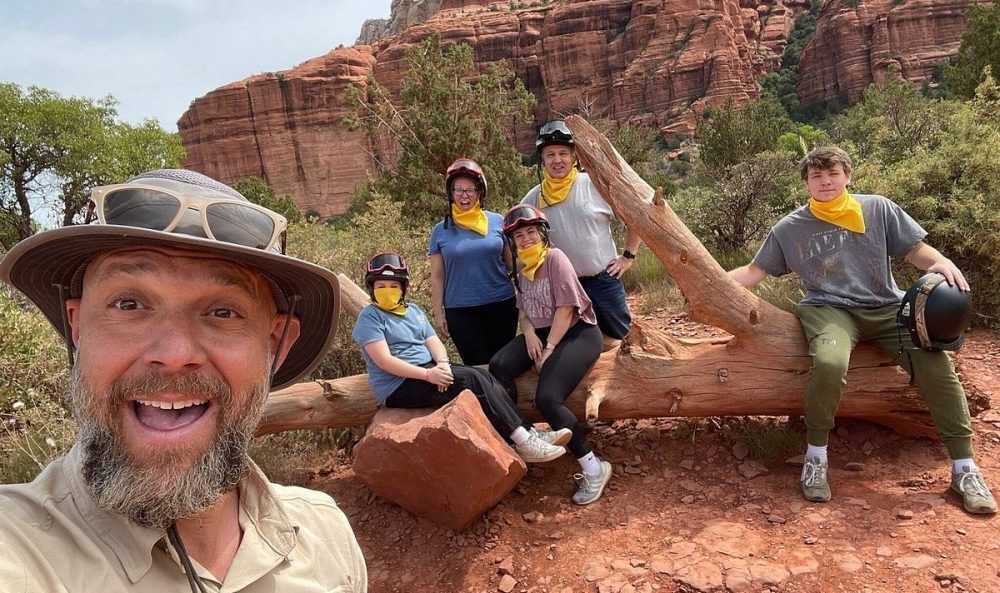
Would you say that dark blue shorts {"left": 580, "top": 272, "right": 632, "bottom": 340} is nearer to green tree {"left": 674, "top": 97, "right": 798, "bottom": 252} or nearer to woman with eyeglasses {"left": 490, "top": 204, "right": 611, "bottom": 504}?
woman with eyeglasses {"left": 490, "top": 204, "right": 611, "bottom": 504}

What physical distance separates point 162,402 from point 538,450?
94.1 inches

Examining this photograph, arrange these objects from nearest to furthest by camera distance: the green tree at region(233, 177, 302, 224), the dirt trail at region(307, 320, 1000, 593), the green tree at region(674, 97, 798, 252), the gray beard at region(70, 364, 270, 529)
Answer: the gray beard at region(70, 364, 270, 529) < the dirt trail at region(307, 320, 1000, 593) < the green tree at region(674, 97, 798, 252) < the green tree at region(233, 177, 302, 224)

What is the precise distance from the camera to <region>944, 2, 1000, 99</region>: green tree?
811 inches

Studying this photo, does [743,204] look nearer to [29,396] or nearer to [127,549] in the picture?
[29,396]

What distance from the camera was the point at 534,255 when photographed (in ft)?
11.3

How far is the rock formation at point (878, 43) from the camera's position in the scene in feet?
164

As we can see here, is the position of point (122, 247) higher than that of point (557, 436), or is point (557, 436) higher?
point (122, 247)

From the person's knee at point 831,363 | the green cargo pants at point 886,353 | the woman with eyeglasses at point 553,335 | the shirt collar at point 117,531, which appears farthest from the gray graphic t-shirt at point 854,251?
the shirt collar at point 117,531

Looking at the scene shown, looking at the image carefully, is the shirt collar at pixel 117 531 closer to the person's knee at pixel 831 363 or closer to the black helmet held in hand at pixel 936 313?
the person's knee at pixel 831 363

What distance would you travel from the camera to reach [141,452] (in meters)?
1.10

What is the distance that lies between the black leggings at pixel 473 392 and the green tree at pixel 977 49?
2460 cm

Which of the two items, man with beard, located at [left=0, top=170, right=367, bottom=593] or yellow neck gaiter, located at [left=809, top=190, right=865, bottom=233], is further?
yellow neck gaiter, located at [left=809, top=190, right=865, bottom=233]

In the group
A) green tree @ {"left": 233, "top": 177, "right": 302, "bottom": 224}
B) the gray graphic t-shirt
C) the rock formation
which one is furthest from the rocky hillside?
the gray graphic t-shirt

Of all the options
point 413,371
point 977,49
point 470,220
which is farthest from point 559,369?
point 977,49
